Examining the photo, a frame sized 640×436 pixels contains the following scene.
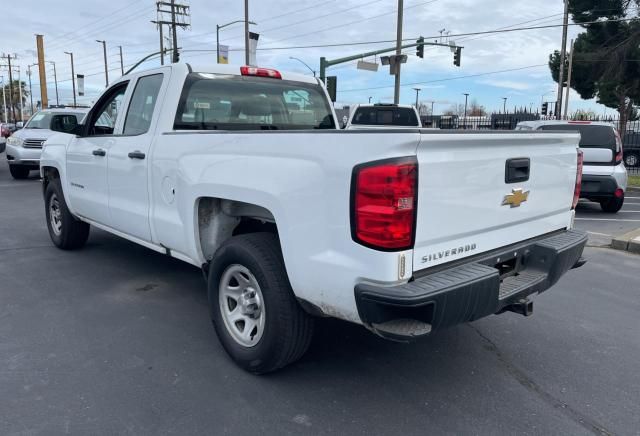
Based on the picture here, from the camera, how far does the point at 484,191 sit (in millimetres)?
2920

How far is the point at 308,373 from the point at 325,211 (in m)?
1.30

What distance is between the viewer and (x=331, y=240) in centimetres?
264

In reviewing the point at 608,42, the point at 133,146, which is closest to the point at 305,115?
the point at 133,146

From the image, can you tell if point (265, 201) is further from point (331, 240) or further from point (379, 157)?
point (379, 157)

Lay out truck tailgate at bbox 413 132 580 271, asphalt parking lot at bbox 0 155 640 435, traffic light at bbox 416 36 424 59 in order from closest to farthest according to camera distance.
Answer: truck tailgate at bbox 413 132 580 271
asphalt parking lot at bbox 0 155 640 435
traffic light at bbox 416 36 424 59

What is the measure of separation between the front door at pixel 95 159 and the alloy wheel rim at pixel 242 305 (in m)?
2.08

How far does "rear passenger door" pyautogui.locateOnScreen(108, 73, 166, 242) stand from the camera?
167 inches

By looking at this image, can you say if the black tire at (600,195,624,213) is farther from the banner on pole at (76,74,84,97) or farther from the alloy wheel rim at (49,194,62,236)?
the banner on pole at (76,74,84,97)

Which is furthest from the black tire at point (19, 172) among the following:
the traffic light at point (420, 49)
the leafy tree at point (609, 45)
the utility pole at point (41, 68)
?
the utility pole at point (41, 68)

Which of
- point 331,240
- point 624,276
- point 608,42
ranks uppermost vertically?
point 608,42

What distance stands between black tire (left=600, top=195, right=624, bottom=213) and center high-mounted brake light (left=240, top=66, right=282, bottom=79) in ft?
26.3

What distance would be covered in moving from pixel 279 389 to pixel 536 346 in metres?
1.98

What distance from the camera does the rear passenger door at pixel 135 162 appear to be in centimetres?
425

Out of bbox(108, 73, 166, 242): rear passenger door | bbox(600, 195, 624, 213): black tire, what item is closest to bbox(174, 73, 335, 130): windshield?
bbox(108, 73, 166, 242): rear passenger door
